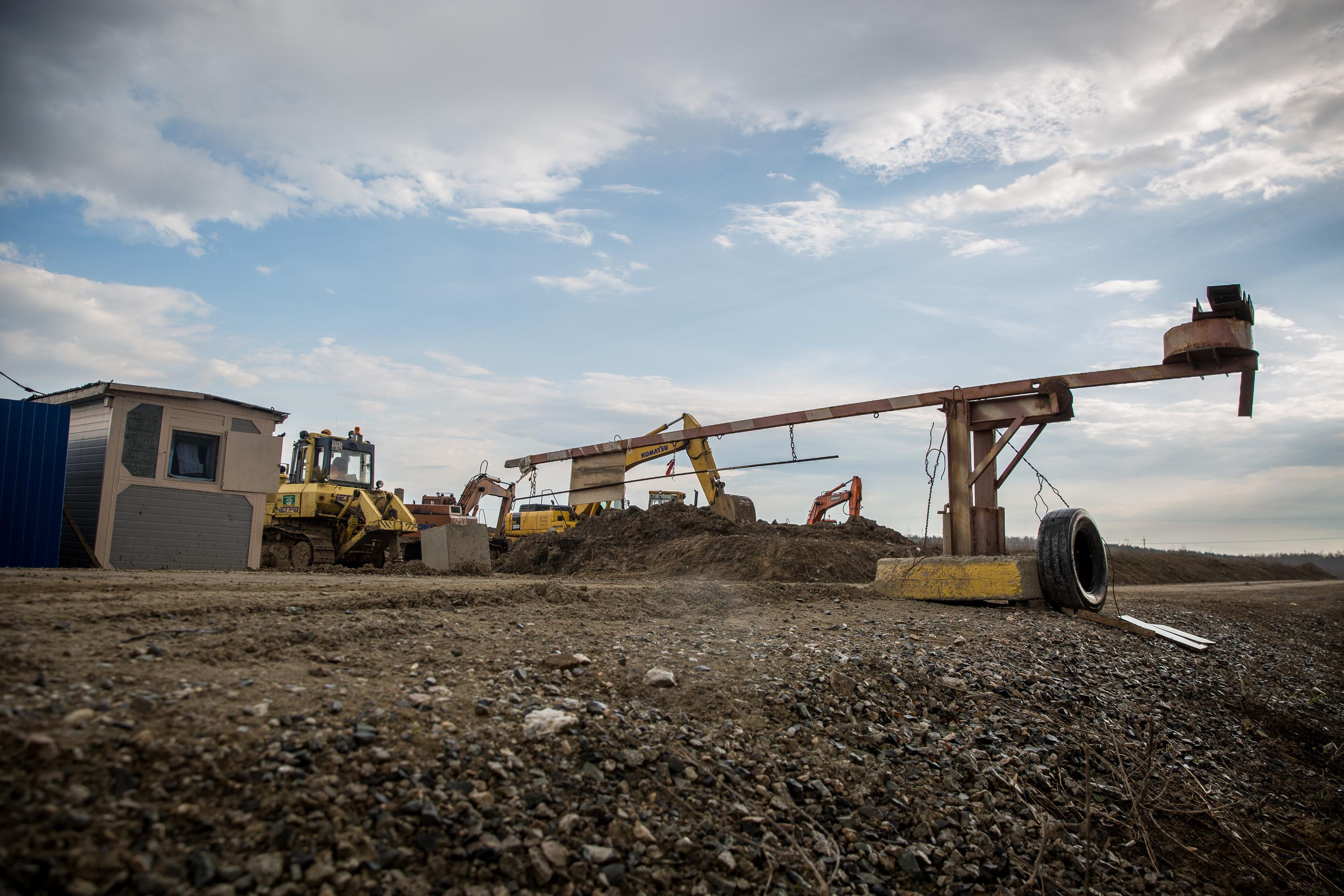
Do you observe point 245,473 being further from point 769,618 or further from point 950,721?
point 950,721

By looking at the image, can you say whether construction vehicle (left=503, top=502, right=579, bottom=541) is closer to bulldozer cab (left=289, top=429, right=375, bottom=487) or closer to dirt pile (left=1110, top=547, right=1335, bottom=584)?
bulldozer cab (left=289, top=429, right=375, bottom=487)

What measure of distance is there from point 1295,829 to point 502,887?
17.5 feet

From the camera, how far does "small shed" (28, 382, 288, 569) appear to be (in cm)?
1084

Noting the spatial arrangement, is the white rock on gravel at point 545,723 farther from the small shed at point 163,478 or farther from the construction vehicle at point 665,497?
the construction vehicle at point 665,497

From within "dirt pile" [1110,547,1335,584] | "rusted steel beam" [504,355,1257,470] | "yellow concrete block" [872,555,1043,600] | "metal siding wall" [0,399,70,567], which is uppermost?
"rusted steel beam" [504,355,1257,470]

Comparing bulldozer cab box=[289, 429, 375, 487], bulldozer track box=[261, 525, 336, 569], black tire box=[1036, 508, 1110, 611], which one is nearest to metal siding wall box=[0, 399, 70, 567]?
bulldozer track box=[261, 525, 336, 569]

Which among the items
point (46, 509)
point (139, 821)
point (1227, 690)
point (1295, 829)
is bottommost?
point (1295, 829)

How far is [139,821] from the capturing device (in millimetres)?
2389

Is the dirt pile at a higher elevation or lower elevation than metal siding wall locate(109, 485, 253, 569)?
lower

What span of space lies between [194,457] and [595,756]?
11.0 meters

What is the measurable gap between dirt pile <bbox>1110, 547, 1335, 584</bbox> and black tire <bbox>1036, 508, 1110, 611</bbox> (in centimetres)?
1395

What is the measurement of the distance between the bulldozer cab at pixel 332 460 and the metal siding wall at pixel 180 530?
202 inches

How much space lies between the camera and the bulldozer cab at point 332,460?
56.7 ft

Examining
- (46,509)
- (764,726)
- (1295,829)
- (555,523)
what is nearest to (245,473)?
(46,509)
